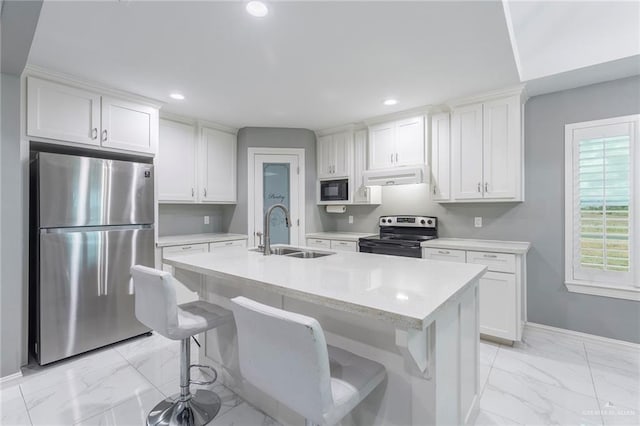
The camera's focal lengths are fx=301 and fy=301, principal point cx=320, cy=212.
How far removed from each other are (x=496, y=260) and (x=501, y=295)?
0.32m

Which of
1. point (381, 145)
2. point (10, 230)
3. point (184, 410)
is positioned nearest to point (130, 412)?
point (184, 410)

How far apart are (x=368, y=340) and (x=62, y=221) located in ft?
8.54

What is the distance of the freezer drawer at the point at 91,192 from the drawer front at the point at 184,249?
408 mm

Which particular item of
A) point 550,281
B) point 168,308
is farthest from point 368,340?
point 550,281

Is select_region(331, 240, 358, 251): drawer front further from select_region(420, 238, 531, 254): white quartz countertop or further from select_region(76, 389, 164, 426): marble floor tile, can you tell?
select_region(76, 389, 164, 426): marble floor tile

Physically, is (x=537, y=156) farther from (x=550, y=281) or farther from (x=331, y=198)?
(x=331, y=198)

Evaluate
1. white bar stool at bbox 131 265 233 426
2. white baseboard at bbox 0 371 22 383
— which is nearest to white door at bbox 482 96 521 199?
white bar stool at bbox 131 265 233 426

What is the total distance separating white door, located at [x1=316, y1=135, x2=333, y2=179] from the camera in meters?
4.41

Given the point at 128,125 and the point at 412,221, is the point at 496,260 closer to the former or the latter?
the point at 412,221

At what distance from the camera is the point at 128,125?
2.98 m

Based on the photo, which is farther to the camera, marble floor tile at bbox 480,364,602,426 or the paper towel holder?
the paper towel holder

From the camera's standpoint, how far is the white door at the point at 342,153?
4195mm

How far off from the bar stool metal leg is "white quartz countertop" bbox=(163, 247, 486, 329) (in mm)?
546

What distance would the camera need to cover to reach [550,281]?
304cm
